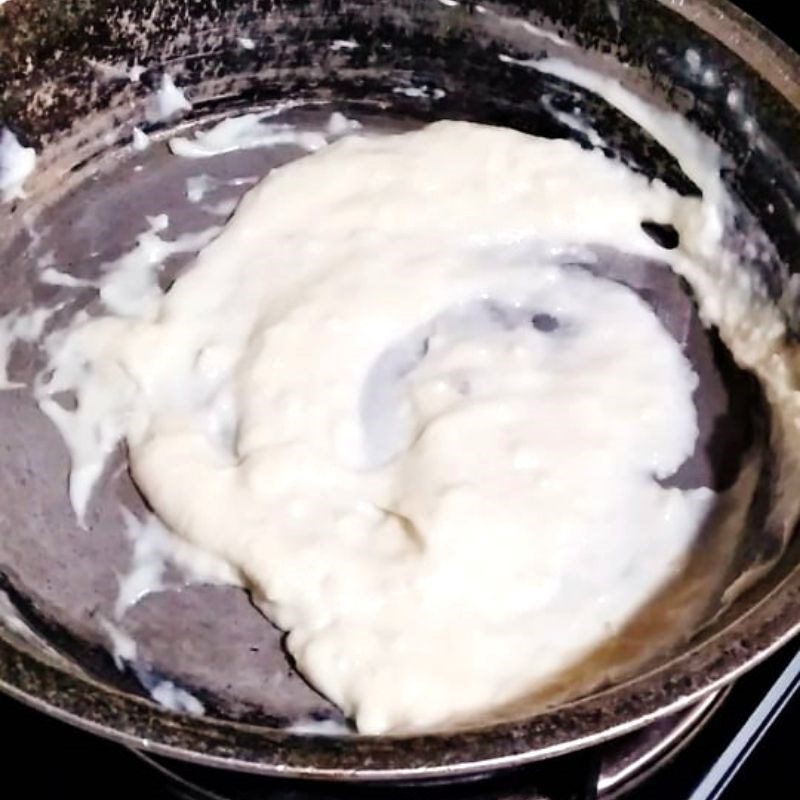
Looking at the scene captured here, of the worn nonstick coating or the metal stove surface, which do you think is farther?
the metal stove surface

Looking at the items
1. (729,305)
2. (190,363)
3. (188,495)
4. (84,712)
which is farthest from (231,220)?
(84,712)

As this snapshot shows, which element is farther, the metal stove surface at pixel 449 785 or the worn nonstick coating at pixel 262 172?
the metal stove surface at pixel 449 785

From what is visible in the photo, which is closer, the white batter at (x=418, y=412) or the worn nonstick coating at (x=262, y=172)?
the worn nonstick coating at (x=262, y=172)

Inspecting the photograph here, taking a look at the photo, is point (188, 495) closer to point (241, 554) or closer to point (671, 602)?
point (241, 554)

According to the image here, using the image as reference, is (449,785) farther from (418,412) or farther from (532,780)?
(418,412)

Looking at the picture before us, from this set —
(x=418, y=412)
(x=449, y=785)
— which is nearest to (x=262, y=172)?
(x=418, y=412)
